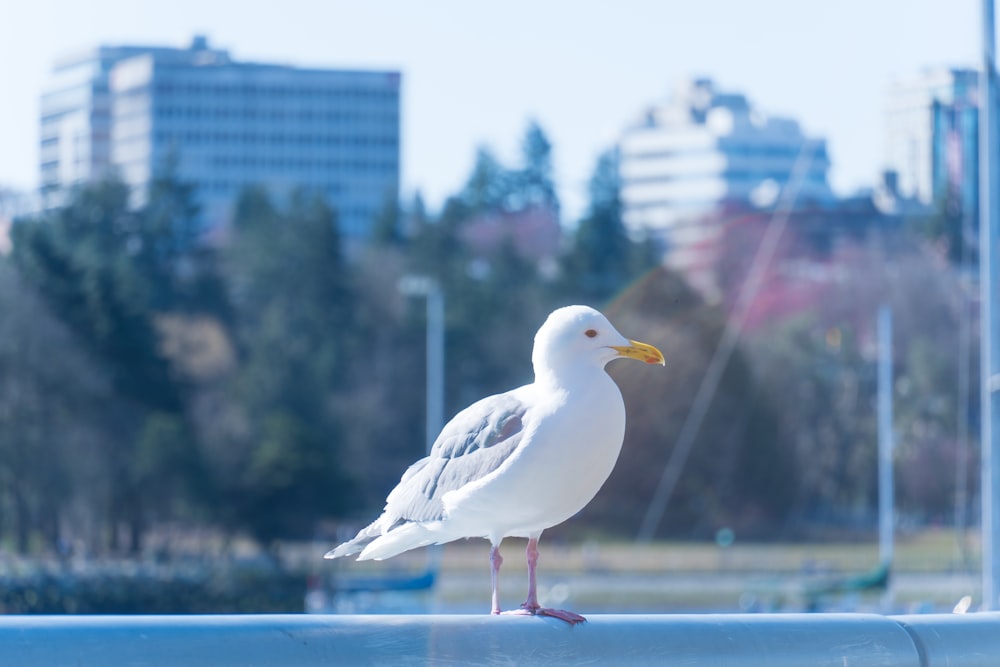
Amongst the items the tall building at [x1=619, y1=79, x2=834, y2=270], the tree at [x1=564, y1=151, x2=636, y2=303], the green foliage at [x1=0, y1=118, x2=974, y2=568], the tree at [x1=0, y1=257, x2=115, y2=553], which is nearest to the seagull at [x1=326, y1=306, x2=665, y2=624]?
the green foliage at [x1=0, y1=118, x2=974, y2=568]

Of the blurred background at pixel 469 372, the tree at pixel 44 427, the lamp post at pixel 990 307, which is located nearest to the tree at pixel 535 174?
the blurred background at pixel 469 372

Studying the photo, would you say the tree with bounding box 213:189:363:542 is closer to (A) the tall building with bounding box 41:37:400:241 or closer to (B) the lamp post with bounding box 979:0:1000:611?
(A) the tall building with bounding box 41:37:400:241

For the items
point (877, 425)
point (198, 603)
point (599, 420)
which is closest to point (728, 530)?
point (877, 425)

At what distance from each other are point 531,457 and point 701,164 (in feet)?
443

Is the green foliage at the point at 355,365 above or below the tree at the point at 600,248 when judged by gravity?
below

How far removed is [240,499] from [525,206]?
122ft

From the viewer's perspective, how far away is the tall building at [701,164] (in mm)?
84062

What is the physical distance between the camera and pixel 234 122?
121312 millimetres

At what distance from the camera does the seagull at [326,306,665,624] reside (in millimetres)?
4492

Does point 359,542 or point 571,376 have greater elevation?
point 571,376

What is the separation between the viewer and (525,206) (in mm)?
88375

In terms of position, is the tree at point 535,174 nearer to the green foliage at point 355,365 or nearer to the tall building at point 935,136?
the green foliage at point 355,365

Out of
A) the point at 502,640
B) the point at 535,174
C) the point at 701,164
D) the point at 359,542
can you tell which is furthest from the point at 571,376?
the point at 701,164

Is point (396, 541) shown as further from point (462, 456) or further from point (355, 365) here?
point (355, 365)
